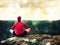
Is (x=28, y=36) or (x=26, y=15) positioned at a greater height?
(x=26, y=15)

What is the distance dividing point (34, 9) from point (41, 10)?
0.21 ft

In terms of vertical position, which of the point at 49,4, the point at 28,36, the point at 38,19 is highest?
the point at 49,4

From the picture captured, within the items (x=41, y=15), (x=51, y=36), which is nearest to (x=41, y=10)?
(x=41, y=15)

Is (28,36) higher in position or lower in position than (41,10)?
lower

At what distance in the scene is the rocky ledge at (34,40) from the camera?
1261 mm

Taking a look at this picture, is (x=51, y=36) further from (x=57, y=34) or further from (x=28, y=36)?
(x=28, y=36)

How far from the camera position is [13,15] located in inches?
51.9

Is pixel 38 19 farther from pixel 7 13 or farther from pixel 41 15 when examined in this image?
pixel 7 13

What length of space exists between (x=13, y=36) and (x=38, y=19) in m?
0.26

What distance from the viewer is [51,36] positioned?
4.18 feet

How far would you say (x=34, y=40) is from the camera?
1272 mm

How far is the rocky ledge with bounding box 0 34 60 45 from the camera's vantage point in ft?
4.14

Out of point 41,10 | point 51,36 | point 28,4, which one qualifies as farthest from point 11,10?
point 51,36

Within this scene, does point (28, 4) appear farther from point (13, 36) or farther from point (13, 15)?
point (13, 36)
